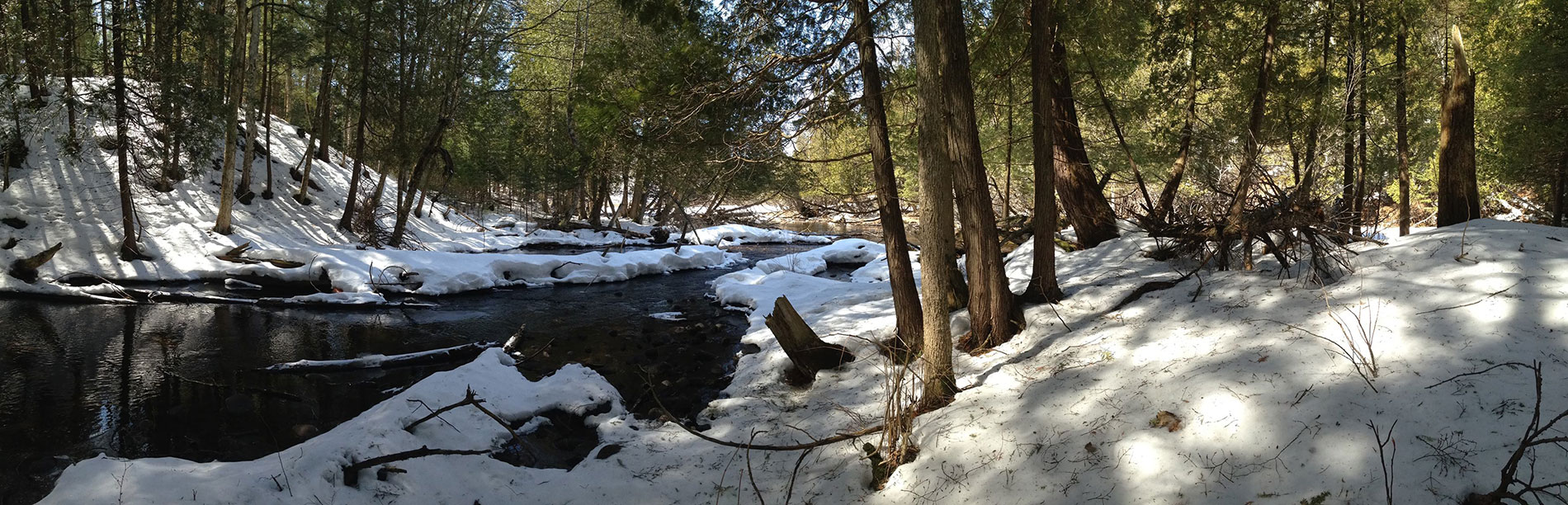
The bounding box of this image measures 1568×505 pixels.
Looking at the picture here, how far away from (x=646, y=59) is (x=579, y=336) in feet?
13.9

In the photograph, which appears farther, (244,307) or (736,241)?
(736,241)

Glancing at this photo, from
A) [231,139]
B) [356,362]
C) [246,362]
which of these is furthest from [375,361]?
[231,139]

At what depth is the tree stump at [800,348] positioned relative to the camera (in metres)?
6.65

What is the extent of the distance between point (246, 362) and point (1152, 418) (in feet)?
30.4

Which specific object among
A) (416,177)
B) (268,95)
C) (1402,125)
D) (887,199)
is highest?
(268,95)

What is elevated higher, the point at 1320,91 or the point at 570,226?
the point at 1320,91

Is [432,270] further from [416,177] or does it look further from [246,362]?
[246,362]

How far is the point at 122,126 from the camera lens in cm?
1201

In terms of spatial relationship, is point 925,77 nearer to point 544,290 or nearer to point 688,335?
point 688,335

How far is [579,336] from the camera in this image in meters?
9.95

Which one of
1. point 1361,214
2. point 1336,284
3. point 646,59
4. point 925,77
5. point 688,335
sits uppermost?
point 646,59

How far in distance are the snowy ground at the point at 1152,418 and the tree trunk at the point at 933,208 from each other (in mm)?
286

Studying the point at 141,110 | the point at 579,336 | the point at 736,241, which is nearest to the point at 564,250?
the point at 736,241

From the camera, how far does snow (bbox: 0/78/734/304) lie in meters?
12.6
